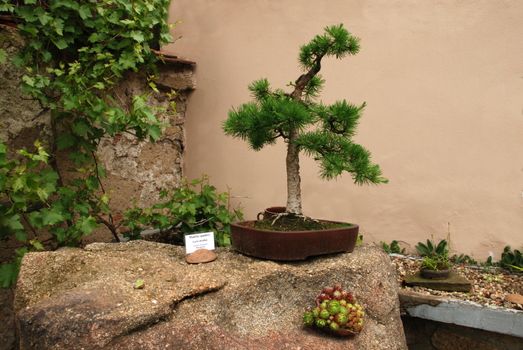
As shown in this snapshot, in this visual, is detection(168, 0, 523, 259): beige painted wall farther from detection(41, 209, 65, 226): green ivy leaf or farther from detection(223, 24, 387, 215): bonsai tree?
detection(41, 209, 65, 226): green ivy leaf

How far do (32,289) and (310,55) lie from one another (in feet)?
4.33

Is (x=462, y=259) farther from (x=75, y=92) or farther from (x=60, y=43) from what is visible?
(x=60, y=43)

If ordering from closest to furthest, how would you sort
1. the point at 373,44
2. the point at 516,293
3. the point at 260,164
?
the point at 516,293 → the point at 373,44 → the point at 260,164

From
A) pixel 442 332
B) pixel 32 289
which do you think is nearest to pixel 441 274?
pixel 442 332

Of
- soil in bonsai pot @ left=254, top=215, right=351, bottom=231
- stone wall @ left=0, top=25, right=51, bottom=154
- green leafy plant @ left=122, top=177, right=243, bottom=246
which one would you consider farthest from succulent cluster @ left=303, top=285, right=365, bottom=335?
stone wall @ left=0, top=25, right=51, bottom=154

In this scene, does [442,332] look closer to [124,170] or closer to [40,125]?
[124,170]

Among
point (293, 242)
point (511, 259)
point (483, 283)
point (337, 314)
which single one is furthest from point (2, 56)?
point (511, 259)

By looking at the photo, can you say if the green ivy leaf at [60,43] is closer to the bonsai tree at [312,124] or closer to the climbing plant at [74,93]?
A: the climbing plant at [74,93]

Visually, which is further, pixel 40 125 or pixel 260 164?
pixel 260 164

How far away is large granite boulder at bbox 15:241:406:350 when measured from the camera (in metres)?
1.17

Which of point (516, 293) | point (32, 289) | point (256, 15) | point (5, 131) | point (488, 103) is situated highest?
point (256, 15)

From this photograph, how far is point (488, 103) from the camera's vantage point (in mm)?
2129

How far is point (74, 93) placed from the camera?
6.35 ft

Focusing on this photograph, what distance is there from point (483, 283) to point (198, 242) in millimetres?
1347
